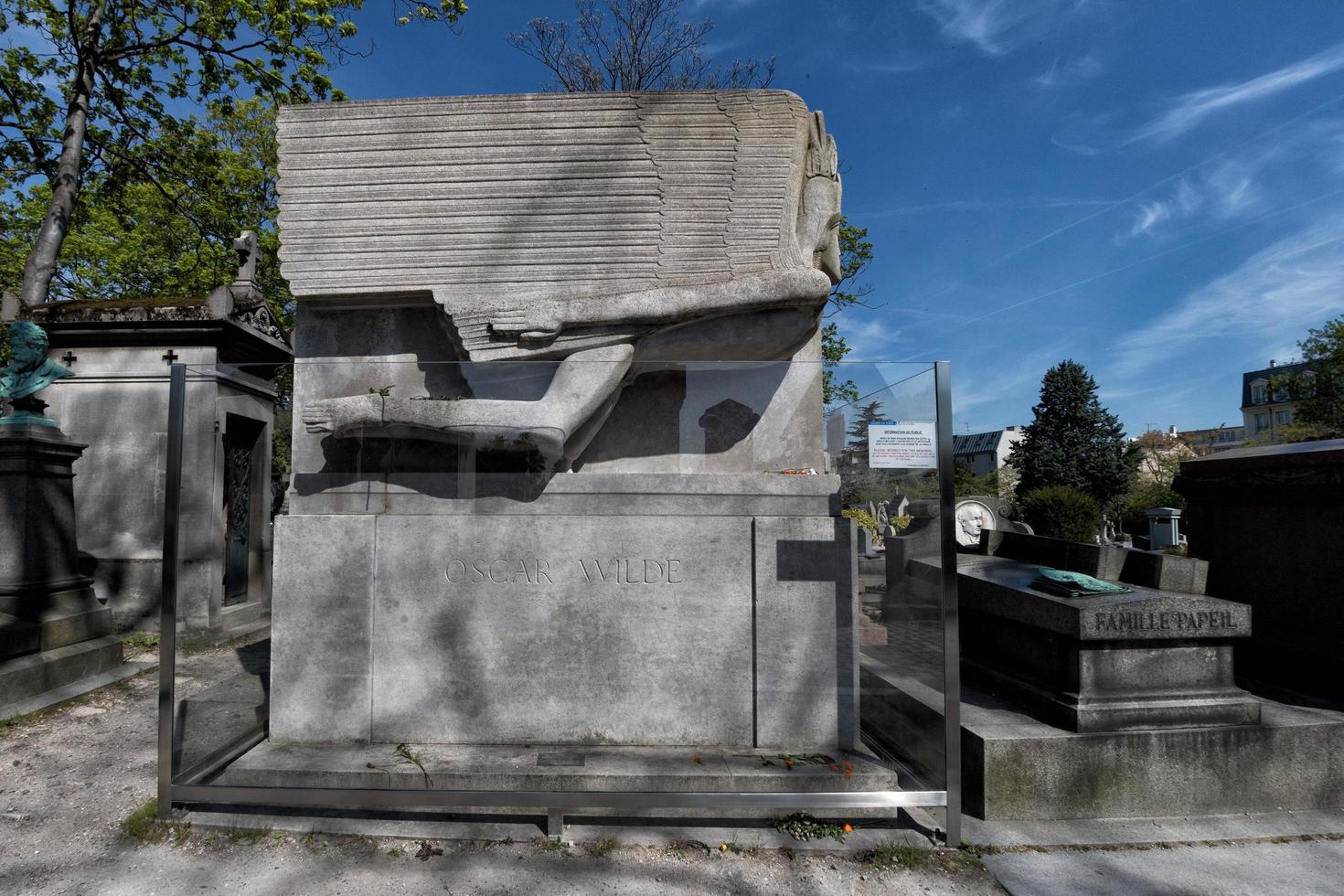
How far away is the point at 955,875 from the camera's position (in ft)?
10.9

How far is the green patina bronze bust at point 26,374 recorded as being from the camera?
7.11 meters

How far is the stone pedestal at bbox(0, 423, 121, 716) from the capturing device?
253 inches

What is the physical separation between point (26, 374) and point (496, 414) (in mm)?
6977

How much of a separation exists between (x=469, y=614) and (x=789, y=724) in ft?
7.50

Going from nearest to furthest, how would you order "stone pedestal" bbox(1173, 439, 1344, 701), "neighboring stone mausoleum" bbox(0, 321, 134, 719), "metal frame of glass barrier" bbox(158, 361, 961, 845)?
"metal frame of glass barrier" bbox(158, 361, 961, 845) < "stone pedestal" bbox(1173, 439, 1344, 701) < "neighboring stone mausoleum" bbox(0, 321, 134, 719)

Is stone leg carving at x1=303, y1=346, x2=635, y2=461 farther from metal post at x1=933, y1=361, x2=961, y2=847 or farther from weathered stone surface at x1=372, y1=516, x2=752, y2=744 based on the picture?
metal post at x1=933, y1=361, x2=961, y2=847

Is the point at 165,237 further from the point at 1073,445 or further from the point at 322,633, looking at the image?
the point at 1073,445

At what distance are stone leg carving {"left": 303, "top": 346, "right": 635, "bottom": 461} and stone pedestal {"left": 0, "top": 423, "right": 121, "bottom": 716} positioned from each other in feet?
15.7

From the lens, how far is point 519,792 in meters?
3.49

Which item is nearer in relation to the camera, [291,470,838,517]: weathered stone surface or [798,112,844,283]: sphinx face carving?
[291,470,838,517]: weathered stone surface

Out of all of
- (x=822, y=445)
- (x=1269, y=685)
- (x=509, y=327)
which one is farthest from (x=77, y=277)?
(x=1269, y=685)

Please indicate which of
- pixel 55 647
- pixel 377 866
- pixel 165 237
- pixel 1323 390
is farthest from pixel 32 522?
pixel 1323 390

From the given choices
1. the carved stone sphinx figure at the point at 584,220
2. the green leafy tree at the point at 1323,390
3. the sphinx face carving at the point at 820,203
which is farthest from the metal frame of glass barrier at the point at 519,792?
the green leafy tree at the point at 1323,390

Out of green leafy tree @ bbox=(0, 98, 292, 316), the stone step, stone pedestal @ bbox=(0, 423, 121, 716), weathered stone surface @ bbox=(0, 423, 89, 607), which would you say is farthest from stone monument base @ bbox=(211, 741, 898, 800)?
green leafy tree @ bbox=(0, 98, 292, 316)
